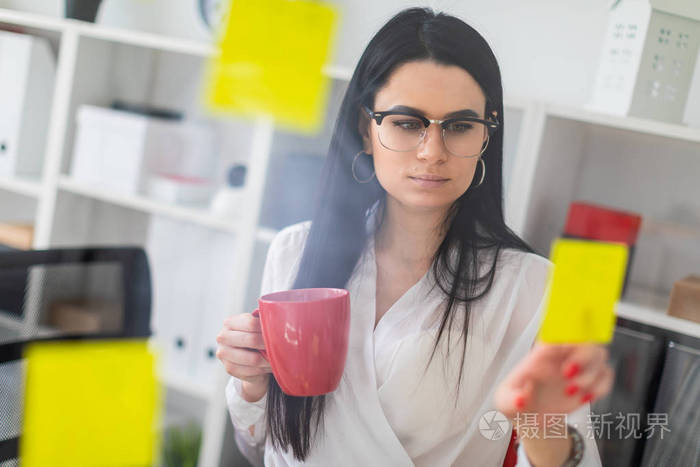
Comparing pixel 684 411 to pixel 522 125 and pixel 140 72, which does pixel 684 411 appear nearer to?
pixel 522 125

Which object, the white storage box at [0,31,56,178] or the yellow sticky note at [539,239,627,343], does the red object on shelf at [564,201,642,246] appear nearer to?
the yellow sticky note at [539,239,627,343]

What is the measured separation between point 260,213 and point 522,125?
39 cm

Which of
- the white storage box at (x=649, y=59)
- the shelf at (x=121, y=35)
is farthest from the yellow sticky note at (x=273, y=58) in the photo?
the white storage box at (x=649, y=59)

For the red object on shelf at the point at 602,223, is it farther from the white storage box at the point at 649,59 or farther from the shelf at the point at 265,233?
the shelf at the point at 265,233

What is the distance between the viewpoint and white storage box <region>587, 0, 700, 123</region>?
0.41 meters

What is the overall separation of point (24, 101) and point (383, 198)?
0.31m

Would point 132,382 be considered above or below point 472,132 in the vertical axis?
below

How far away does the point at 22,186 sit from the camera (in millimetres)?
522

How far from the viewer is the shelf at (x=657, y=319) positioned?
0.43 meters

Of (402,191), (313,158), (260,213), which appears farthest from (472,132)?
(260,213)

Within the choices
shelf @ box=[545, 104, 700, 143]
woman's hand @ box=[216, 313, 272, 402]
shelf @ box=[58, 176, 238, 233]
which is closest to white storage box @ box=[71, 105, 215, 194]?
shelf @ box=[58, 176, 238, 233]

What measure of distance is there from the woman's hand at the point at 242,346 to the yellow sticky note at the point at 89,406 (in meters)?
0.11

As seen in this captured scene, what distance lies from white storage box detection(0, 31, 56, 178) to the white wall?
0.04 meters

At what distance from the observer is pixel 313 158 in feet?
1.74
